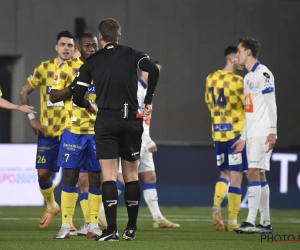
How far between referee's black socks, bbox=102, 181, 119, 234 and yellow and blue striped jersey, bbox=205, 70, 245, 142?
306cm

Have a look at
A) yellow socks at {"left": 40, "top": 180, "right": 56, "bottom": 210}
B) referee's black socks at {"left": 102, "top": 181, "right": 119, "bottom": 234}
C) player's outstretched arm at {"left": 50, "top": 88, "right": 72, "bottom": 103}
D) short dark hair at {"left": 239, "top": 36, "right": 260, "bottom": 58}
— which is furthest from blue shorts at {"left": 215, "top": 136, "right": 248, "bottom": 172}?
referee's black socks at {"left": 102, "top": 181, "right": 119, "bottom": 234}

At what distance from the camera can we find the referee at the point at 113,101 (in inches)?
337

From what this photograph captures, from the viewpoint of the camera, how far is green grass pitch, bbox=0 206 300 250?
27.3 ft

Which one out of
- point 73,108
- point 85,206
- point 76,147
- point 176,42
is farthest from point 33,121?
point 176,42

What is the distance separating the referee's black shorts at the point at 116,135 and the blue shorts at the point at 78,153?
26.4 inches

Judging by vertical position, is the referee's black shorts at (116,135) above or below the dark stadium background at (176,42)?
below

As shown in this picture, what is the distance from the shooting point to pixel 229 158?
11164mm

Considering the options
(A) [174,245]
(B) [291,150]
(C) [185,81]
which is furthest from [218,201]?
(C) [185,81]

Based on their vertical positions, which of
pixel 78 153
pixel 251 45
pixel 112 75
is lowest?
pixel 78 153

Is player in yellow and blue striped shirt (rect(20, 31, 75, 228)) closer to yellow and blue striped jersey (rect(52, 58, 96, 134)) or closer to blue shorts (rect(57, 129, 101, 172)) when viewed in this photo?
yellow and blue striped jersey (rect(52, 58, 96, 134))

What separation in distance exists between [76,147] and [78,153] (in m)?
0.06

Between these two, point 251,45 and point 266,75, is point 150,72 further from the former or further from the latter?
point 251,45

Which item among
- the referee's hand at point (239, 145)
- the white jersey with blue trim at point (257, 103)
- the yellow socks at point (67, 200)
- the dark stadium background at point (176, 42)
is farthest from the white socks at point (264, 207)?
the dark stadium background at point (176, 42)

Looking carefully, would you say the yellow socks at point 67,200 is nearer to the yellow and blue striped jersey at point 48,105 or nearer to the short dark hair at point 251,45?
the yellow and blue striped jersey at point 48,105
